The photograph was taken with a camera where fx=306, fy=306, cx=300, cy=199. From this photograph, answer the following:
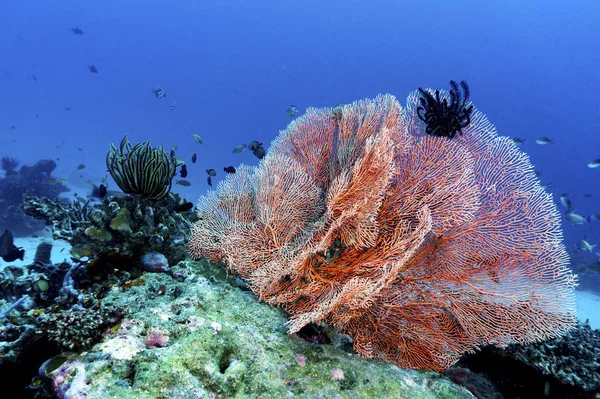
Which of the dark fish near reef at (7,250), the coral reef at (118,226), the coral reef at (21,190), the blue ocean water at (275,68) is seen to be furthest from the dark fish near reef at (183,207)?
the blue ocean water at (275,68)

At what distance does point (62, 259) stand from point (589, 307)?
2360cm

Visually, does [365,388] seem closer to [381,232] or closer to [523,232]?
[381,232]

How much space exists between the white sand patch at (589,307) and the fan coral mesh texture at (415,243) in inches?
525

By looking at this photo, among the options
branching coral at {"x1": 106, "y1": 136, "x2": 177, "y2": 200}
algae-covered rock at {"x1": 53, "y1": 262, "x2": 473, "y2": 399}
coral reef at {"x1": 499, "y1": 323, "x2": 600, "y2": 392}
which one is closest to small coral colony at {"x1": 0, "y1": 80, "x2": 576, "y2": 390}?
algae-covered rock at {"x1": 53, "y1": 262, "x2": 473, "y2": 399}

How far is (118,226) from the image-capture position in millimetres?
4137

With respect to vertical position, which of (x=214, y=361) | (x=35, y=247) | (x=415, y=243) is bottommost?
(x=214, y=361)

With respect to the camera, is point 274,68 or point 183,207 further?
point 274,68

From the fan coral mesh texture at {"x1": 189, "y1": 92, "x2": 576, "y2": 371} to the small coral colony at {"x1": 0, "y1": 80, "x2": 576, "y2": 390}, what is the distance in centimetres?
1

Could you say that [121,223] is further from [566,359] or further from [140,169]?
[566,359]

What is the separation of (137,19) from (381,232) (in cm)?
19267

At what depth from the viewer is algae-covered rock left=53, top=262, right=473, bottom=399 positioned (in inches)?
82.5

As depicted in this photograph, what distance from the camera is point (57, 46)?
14912 cm

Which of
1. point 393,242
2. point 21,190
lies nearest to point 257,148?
point 393,242

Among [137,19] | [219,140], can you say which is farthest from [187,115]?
[137,19]
